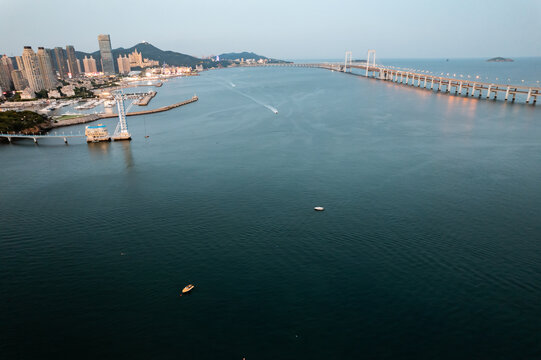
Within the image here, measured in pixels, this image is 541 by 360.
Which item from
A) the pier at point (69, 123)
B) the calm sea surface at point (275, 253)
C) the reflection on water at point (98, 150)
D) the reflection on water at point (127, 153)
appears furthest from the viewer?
the pier at point (69, 123)

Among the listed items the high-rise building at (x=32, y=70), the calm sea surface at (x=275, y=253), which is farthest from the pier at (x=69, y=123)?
the high-rise building at (x=32, y=70)

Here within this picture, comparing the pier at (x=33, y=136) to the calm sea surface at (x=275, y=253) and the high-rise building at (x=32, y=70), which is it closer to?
the calm sea surface at (x=275, y=253)

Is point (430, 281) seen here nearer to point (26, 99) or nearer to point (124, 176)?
point (124, 176)

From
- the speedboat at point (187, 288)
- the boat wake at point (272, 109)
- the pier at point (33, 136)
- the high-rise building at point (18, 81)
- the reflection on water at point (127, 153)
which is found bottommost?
the speedboat at point (187, 288)

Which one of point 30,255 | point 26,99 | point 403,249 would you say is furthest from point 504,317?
point 26,99

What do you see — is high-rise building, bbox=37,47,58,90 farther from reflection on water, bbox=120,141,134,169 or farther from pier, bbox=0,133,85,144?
reflection on water, bbox=120,141,134,169

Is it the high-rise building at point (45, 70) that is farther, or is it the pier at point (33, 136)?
the high-rise building at point (45, 70)
